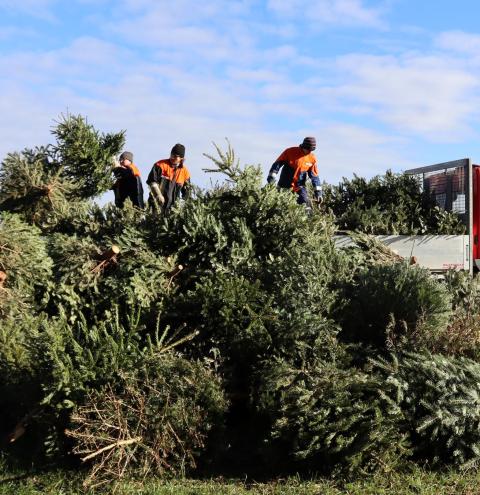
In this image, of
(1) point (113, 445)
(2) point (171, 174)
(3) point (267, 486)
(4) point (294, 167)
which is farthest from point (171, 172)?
(3) point (267, 486)

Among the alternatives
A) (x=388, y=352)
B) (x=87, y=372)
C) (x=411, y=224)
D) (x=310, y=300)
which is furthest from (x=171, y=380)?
(x=411, y=224)

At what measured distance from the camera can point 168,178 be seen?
11172mm

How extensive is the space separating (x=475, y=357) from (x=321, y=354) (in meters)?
1.62

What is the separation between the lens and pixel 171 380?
18.7 feet

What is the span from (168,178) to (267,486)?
6632 mm

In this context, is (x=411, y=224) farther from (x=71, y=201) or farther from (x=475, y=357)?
(x=71, y=201)

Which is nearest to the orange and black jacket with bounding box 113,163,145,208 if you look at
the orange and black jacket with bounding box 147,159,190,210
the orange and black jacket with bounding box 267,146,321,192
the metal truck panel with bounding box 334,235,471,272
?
the orange and black jacket with bounding box 147,159,190,210

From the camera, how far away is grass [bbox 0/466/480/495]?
17.2 feet

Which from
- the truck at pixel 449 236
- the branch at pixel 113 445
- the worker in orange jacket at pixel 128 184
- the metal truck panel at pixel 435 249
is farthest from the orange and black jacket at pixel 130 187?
the branch at pixel 113 445

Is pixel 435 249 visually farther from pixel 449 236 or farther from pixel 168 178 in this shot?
pixel 168 178

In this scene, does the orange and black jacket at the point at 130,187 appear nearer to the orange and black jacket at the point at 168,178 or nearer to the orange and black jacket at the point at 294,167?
the orange and black jacket at the point at 168,178

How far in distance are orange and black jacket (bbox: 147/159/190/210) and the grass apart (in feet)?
19.9

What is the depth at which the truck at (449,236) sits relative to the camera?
371 inches

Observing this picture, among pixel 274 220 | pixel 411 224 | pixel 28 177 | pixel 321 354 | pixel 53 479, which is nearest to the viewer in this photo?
pixel 53 479
